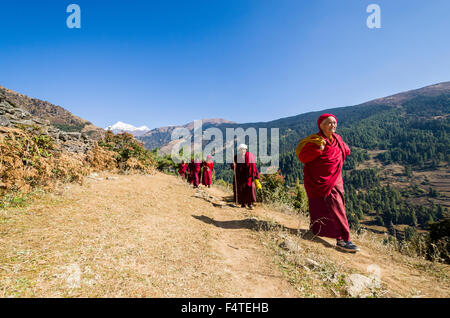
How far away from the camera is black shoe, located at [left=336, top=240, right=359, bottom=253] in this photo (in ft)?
12.7

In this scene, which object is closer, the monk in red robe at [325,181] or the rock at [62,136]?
the monk in red robe at [325,181]

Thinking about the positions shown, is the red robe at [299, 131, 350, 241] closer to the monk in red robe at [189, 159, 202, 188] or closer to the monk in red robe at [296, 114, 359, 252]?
the monk in red robe at [296, 114, 359, 252]

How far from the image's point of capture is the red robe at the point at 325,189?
4.22 metres

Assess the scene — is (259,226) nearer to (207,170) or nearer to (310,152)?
(310,152)

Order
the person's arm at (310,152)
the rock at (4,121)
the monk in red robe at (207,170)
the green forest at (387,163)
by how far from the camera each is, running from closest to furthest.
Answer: the person's arm at (310,152), the rock at (4,121), the monk in red robe at (207,170), the green forest at (387,163)

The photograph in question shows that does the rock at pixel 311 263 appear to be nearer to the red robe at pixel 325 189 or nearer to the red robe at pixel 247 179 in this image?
the red robe at pixel 325 189

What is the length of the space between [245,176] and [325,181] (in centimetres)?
353

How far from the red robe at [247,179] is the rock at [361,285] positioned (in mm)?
4810

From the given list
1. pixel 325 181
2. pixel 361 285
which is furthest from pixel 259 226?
pixel 361 285

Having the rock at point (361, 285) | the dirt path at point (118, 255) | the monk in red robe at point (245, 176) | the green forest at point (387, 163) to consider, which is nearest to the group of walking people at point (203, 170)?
the monk in red robe at point (245, 176)
